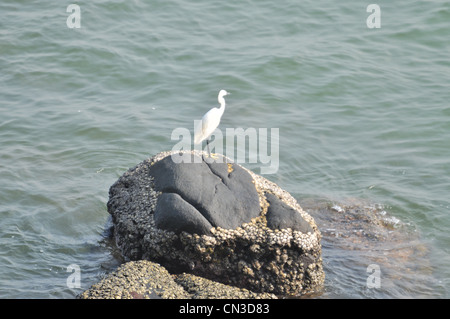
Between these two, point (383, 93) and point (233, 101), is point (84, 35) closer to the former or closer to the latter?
point (233, 101)

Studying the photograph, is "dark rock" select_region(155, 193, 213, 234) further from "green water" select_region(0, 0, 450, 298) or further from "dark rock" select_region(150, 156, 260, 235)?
"green water" select_region(0, 0, 450, 298)

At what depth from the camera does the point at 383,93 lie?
1138cm

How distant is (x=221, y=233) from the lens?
19.3ft

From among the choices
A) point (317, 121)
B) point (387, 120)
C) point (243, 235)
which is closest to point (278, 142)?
point (317, 121)

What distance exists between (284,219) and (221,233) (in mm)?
722

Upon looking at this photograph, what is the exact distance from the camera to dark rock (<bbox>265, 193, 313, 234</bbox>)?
6.07 meters

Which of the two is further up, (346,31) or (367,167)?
(346,31)

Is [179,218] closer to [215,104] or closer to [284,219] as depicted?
[284,219]

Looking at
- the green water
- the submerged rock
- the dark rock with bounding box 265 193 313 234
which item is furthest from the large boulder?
the green water

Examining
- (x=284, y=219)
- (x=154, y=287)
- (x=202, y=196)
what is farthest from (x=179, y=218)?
(x=284, y=219)

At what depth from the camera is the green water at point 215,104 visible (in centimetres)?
751

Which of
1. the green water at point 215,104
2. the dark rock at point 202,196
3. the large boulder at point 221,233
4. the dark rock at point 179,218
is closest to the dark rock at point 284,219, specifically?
the large boulder at point 221,233

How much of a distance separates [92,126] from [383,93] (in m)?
5.73

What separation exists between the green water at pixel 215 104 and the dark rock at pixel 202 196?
1.26 metres
